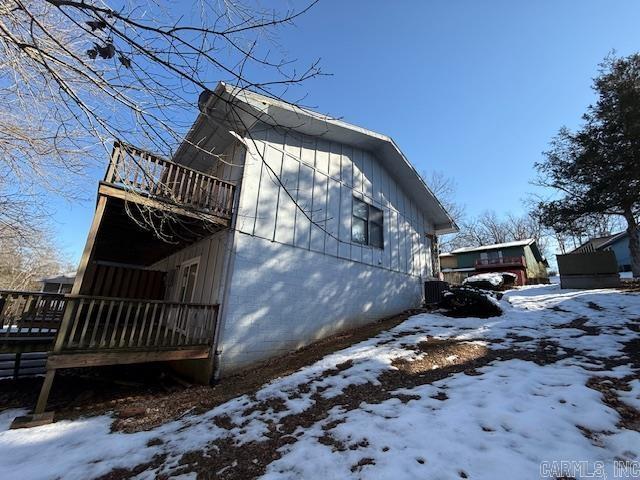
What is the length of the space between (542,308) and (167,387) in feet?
38.5

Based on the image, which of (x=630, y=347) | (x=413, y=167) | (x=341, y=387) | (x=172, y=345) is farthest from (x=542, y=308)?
(x=172, y=345)

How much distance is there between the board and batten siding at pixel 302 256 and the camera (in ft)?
24.0

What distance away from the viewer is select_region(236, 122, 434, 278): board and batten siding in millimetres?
8000

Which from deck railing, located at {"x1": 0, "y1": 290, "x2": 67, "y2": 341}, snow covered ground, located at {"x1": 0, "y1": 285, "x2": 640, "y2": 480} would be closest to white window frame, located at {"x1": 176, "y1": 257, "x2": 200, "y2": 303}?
deck railing, located at {"x1": 0, "y1": 290, "x2": 67, "y2": 341}

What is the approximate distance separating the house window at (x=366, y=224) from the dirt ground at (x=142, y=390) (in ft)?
10.6

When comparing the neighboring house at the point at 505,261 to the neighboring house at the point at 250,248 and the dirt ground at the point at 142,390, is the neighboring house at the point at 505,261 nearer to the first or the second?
the neighboring house at the point at 250,248

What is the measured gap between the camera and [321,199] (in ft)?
31.0

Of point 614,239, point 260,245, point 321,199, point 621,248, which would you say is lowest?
point 260,245

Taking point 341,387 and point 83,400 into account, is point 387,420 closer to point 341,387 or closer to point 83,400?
point 341,387

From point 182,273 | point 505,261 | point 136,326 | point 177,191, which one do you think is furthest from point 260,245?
point 505,261

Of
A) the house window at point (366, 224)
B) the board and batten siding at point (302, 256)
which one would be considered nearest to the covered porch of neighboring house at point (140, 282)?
the board and batten siding at point (302, 256)

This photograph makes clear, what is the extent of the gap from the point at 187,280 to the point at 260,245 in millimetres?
3268

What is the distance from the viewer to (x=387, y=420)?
12.4ft

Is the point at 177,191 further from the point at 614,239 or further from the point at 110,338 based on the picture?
the point at 614,239
